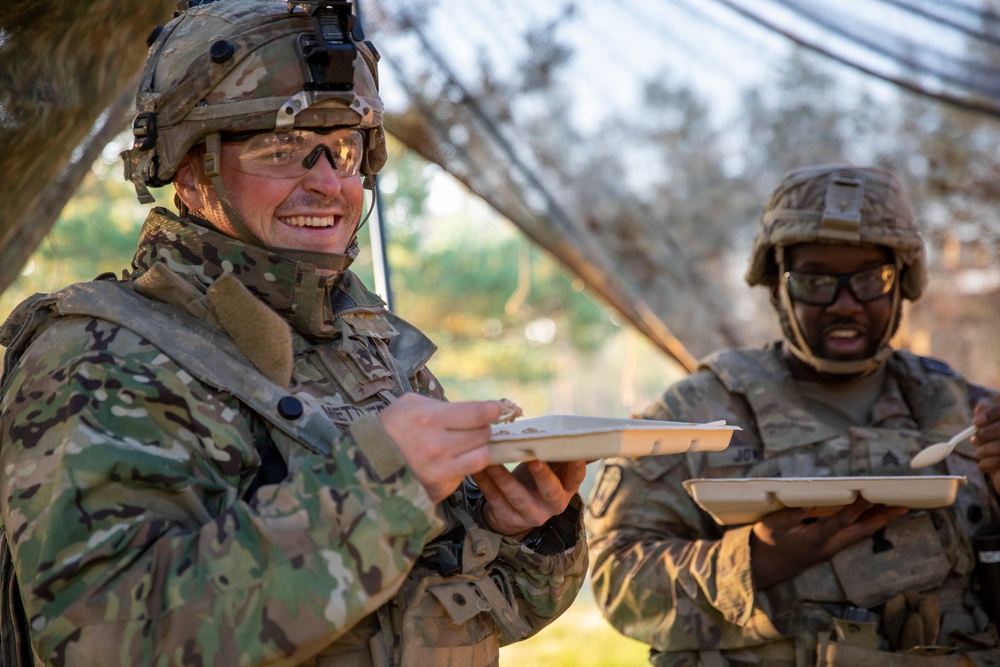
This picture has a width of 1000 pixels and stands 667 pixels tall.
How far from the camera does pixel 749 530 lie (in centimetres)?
364

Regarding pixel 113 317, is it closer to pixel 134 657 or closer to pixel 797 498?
pixel 134 657

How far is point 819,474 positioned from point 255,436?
7.23ft

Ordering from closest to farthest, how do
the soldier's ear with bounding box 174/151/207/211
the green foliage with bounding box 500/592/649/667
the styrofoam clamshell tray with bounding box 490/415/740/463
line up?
1. the styrofoam clamshell tray with bounding box 490/415/740/463
2. the soldier's ear with bounding box 174/151/207/211
3. the green foliage with bounding box 500/592/649/667

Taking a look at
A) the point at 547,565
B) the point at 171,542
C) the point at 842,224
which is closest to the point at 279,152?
the point at 171,542

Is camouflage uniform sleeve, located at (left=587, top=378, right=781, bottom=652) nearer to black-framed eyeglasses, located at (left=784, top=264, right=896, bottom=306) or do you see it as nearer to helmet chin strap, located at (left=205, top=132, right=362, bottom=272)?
black-framed eyeglasses, located at (left=784, top=264, right=896, bottom=306)

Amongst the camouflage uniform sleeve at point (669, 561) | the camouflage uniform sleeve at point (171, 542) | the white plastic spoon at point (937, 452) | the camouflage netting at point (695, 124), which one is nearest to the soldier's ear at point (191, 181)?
the camouflage uniform sleeve at point (171, 542)

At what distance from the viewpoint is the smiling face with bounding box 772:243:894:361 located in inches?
154

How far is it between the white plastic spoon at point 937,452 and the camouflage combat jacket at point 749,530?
164 mm

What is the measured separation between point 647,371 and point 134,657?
39.5m

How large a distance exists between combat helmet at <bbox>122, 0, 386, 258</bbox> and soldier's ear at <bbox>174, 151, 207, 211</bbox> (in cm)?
Answer: 5

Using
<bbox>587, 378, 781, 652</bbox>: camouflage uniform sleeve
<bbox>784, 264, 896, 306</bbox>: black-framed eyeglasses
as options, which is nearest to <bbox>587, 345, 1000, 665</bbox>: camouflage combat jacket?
<bbox>587, 378, 781, 652</bbox>: camouflage uniform sleeve

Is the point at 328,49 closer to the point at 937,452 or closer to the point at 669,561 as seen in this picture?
the point at 669,561

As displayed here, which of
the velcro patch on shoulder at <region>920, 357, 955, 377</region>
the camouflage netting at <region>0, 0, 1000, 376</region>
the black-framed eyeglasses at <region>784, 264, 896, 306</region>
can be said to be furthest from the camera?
the camouflage netting at <region>0, 0, 1000, 376</region>

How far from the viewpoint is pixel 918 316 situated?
544cm
